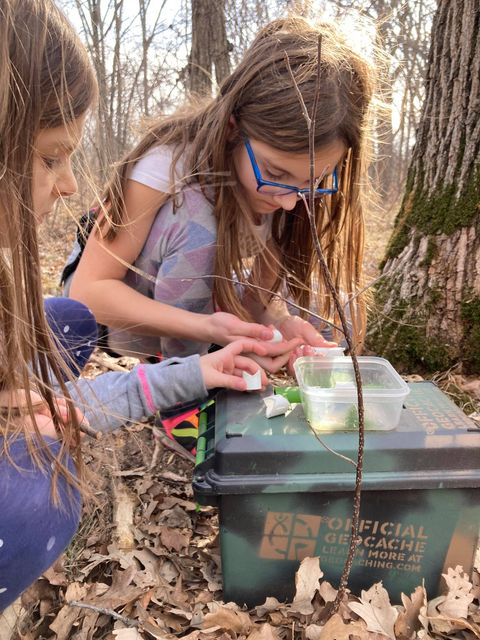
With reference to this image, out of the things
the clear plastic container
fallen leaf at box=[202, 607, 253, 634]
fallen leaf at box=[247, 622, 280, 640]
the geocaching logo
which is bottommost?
fallen leaf at box=[202, 607, 253, 634]

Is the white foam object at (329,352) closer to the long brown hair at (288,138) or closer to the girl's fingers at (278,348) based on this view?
the girl's fingers at (278,348)

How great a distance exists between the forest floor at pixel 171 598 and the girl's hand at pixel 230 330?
1.82ft

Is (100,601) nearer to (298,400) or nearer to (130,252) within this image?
(298,400)

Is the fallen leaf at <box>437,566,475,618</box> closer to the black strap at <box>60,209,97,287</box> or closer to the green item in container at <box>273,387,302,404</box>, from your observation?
the green item in container at <box>273,387,302,404</box>

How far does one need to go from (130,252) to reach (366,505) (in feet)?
4.26

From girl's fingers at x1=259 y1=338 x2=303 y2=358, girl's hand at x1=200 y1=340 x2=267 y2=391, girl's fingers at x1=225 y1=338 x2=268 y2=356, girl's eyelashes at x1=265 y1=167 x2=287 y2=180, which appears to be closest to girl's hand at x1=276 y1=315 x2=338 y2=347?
girl's fingers at x1=259 y1=338 x2=303 y2=358

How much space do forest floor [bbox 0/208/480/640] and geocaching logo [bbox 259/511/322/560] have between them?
4 centimetres

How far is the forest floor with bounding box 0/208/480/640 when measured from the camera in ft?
4.00

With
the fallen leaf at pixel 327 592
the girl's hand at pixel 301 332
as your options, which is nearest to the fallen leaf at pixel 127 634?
the fallen leaf at pixel 327 592

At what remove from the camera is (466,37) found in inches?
84.9

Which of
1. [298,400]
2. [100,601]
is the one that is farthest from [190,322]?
[100,601]

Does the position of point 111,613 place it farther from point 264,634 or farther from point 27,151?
point 27,151

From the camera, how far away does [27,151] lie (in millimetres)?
1063

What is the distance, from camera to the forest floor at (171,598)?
1.22 meters
